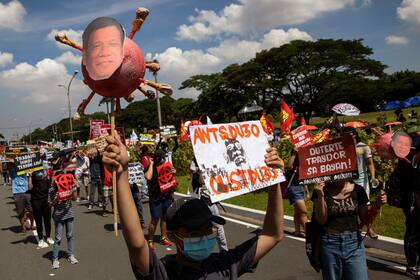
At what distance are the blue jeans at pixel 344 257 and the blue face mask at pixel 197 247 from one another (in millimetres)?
1868

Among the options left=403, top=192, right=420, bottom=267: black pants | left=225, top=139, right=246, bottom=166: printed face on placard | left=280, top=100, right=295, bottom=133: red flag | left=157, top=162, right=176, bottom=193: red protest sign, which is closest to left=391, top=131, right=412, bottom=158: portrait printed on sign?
left=403, top=192, right=420, bottom=267: black pants

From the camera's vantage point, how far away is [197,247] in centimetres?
220

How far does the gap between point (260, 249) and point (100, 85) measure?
53.8 inches

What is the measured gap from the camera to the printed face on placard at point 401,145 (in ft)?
14.9

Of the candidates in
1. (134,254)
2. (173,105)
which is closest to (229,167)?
(134,254)

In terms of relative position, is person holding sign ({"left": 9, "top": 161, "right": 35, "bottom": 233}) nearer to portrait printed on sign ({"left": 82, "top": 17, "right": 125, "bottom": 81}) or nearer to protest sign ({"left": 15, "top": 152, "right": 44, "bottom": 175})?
protest sign ({"left": 15, "top": 152, "right": 44, "bottom": 175})

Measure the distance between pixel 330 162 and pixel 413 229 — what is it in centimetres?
231

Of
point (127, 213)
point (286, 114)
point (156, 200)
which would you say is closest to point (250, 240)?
point (127, 213)

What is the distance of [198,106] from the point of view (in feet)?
165

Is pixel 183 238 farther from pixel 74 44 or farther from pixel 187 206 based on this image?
pixel 74 44

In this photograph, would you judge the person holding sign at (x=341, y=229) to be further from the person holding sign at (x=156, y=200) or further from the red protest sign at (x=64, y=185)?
the red protest sign at (x=64, y=185)

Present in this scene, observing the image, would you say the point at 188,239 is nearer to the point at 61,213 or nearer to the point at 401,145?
the point at 401,145

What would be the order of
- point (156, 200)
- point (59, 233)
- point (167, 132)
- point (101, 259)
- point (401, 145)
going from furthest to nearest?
point (167, 132)
point (156, 200)
point (101, 259)
point (59, 233)
point (401, 145)

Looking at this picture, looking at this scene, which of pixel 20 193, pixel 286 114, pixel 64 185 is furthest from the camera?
pixel 286 114
